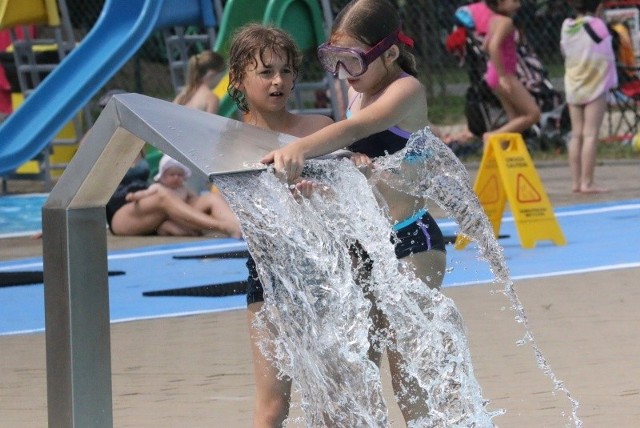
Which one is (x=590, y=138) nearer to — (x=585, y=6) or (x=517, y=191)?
(x=585, y=6)

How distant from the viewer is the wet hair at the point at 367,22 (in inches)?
170

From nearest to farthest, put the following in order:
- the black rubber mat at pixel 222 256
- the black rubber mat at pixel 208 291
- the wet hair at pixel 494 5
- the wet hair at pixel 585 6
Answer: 1. the black rubber mat at pixel 208 291
2. the black rubber mat at pixel 222 256
3. the wet hair at pixel 494 5
4. the wet hair at pixel 585 6

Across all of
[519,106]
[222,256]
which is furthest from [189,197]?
[519,106]

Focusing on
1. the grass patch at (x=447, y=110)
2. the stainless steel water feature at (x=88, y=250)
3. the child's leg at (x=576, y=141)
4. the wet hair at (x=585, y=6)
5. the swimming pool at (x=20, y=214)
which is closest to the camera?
the stainless steel water feature at (x=88, y=250)

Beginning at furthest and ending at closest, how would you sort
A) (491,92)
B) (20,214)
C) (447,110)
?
(447,110)
(491,92)
(20,214)

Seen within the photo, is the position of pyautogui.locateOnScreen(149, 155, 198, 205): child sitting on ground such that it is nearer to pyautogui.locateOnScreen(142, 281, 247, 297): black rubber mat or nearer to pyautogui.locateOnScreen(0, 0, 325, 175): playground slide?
pyautogui.locateOnScreen(142, 281, 247, 297): black rubber mat

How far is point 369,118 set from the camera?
13.7 feet

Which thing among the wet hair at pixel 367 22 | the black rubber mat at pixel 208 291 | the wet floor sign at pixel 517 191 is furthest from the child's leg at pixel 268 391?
the wet floor sign at pixel 517 191

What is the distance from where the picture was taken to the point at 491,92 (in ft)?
59.2

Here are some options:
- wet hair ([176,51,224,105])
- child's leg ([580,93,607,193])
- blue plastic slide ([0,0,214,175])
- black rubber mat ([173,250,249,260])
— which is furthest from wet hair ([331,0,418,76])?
blue plastic slide ([0,0,214,175])

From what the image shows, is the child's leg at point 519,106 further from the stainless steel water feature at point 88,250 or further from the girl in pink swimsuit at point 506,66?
the stainless steel water feature at point 88,250

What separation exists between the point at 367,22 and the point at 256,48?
1.15ft

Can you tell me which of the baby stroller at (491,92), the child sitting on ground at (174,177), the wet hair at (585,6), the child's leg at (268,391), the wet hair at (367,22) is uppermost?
the wet hair at (367,22)

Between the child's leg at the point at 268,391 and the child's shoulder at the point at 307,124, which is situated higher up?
the child's shoulder at the point at 307,124
